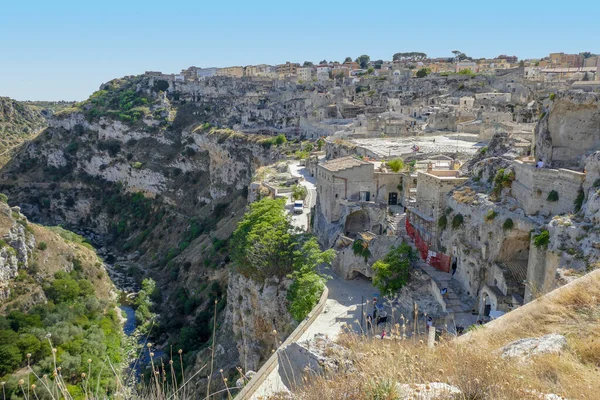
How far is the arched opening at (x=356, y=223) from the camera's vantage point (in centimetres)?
2656

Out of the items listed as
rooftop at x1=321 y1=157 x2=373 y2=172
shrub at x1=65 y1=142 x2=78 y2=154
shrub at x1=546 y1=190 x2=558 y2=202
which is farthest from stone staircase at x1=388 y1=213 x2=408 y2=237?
shrub at x1=65 y1=142 x2=78 y2=154

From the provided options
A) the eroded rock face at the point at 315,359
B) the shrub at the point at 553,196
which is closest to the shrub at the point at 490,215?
the shrub at the point at 553,196

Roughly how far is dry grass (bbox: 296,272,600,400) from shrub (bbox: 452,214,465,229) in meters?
11.8

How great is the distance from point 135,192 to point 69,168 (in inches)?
822

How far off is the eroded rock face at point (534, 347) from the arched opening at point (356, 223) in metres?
18.3

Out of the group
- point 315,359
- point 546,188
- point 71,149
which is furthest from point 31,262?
point 71,149

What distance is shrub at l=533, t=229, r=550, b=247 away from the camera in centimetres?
1586

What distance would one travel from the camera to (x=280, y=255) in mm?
25047

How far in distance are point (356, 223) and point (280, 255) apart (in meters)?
4.82

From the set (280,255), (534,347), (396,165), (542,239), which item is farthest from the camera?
(396,165)

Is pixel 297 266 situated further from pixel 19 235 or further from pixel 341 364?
pixel 19 235

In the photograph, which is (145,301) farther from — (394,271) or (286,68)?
(286,68)

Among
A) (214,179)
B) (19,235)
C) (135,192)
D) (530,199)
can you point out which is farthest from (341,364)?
(135,192)

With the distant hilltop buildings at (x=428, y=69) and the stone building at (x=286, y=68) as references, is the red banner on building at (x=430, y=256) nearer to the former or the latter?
the distant hilltop buildings at (x=428, y=69)
